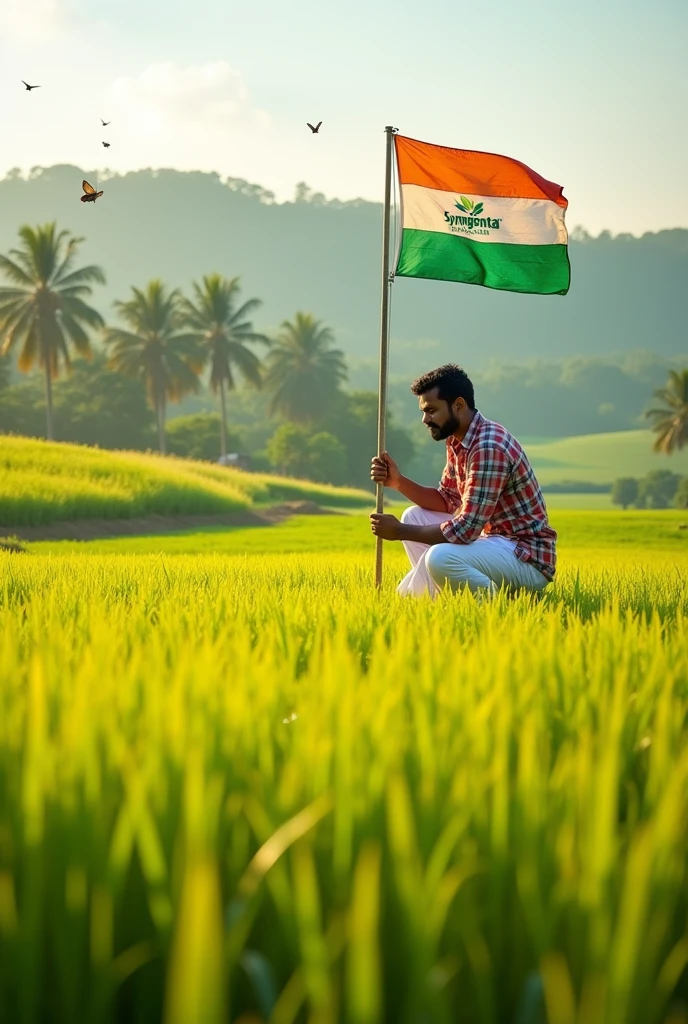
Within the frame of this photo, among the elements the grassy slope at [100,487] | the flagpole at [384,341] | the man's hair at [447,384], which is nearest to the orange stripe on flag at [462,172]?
the flagpole at [384,341]

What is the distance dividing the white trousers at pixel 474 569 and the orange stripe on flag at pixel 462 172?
8.52 ft

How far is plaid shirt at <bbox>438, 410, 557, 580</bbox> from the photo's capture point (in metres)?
5.92

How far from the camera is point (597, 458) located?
16700 centimetres

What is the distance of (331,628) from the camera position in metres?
4.24

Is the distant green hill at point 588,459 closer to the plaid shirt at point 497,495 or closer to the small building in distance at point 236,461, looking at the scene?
the small building in distance at point 236,461

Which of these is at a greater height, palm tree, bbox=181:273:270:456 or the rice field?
palm tree, bbox=181:273:270:456

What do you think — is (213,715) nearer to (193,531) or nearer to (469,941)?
(469,941)

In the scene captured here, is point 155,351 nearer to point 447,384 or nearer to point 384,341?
point 384,341

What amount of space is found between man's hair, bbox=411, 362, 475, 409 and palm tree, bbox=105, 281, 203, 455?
55.0 metres

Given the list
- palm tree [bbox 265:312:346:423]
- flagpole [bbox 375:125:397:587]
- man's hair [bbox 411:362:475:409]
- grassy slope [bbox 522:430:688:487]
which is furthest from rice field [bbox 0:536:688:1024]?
grassy slope [bbox 522:430:688:487]

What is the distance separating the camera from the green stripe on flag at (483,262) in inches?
283

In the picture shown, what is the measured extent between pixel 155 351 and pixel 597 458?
11973 cm

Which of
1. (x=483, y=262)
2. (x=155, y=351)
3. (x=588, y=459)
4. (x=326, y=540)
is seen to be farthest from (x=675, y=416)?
(x=588, y=459)

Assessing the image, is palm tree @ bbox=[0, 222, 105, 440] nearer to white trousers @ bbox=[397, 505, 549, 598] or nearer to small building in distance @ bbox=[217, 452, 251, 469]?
small building in distance @ bbox=[217, 452, 251, 469]
